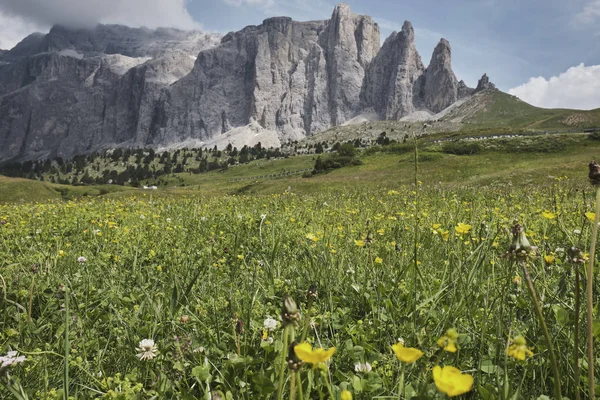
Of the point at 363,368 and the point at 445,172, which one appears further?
the point at 445,172

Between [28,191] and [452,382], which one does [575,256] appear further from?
[28,191]

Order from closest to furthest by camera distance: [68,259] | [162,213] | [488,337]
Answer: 1. [488,337]
2. [68,259]
3. [162,213]

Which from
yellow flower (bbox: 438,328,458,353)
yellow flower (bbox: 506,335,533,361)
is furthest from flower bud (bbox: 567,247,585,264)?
yellow flower (bbox: 438,328,458,353)

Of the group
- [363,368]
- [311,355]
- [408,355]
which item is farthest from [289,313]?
[363,368]

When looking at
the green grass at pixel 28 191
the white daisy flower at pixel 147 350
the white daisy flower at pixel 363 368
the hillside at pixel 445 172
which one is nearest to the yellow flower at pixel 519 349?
the white daisy flower at pixel 363 368

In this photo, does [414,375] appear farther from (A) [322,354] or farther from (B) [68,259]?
(B) [68,259]

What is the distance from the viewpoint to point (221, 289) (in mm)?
3971

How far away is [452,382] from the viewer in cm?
89

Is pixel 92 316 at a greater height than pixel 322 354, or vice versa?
pixel 322 354

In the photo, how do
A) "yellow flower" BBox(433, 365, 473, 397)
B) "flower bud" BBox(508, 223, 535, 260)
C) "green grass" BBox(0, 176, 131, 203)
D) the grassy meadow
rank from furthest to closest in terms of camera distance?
"green grass" BBox(0, 176, 131, 203)
the grassy meadow
"flower bud" BBox(508, 223, 535, 260)
"yellow flower" BBox(433, 365, 473, 397)

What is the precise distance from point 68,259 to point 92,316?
6.57 ft

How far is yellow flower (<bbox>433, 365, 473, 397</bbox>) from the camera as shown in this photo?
2.77 ft

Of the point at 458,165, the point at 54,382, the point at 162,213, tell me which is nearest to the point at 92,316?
the point at 54,382

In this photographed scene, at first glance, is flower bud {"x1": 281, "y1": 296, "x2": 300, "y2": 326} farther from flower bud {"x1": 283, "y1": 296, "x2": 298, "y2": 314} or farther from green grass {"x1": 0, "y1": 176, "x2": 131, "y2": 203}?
green grass {"x1": 0, "y1": 176, "x2": 131, "y2": 203}
